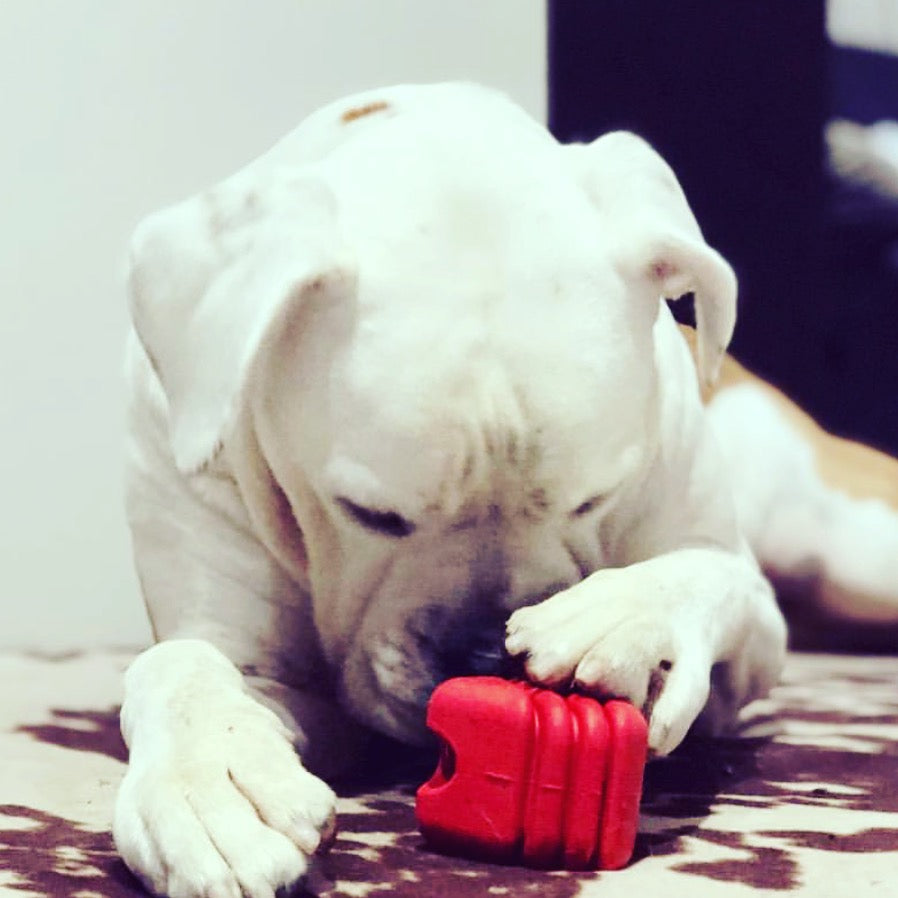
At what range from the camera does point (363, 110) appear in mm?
1348

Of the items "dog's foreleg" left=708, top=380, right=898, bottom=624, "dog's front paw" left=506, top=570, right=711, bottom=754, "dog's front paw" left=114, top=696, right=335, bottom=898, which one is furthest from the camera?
"dog's foreleg" left=708, top=380, right=898, bottom=624

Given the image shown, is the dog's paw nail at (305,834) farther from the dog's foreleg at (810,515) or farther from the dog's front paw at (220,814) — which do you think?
the dog's foreleg at (810,515)

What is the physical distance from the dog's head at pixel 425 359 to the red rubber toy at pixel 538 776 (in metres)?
0.12

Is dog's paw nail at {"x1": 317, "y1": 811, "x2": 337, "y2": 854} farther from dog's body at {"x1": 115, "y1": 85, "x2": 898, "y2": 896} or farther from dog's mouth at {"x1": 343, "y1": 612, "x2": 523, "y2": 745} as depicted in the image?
dog's mouth at {"x1": 343, "y1": 612, "x2": 523, "y2": 745}

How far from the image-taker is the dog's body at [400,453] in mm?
1044

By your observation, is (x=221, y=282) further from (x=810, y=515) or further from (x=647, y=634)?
(x=810, y=515)

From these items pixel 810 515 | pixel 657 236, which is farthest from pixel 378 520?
pixel 810 515

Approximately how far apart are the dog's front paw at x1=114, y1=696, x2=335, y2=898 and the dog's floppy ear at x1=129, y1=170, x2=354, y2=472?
228 mm

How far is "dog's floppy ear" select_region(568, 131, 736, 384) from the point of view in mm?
1146

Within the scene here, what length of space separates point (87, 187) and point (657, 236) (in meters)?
1.47

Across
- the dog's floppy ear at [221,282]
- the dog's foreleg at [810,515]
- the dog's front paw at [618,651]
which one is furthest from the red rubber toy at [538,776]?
the dog's foreleg at [810,515]

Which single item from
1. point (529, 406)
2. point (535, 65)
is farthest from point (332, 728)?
point (535, 65)

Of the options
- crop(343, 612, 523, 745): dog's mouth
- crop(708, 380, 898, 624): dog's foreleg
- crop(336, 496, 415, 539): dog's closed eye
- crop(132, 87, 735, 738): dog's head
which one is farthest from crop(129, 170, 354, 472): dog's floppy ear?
crop(708, 380, 898, 624): dog's foreleg

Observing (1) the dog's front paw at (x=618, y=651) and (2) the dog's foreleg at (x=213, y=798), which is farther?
(1) the dog's front paw at (x=618, y=651)
